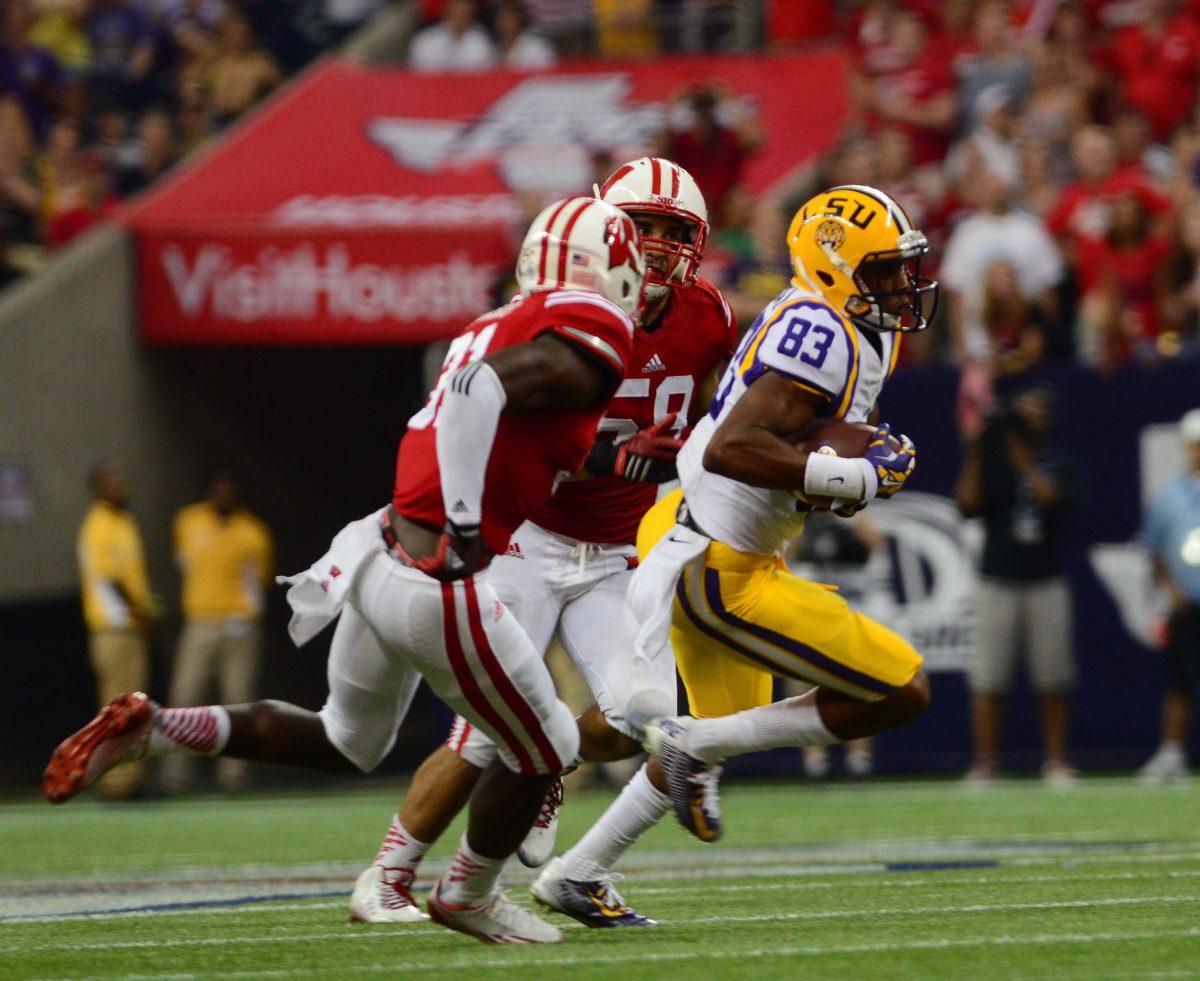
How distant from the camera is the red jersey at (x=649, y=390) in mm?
5902

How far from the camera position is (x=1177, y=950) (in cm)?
442

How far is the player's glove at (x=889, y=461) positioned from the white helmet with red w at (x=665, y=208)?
2.65 feet

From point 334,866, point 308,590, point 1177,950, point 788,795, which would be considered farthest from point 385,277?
point 1177,950

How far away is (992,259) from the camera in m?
11.2

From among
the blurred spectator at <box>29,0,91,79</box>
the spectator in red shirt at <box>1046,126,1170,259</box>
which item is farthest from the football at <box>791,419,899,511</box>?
the blurred spectator at <box>29,0,91,79</box>

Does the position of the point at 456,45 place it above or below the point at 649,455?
below

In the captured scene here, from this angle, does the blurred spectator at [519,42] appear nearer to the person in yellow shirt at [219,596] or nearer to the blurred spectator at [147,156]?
the blurred spectator at [147,156]

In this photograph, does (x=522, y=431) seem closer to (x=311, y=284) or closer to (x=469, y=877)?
(x=469, y=877)

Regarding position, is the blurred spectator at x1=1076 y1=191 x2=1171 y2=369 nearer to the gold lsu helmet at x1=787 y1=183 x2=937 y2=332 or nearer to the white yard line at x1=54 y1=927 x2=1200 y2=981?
the gold lsu helmet at x1=787 y1=183 x2=937 y2=332

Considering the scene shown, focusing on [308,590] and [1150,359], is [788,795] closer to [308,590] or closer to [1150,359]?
[1150,359]

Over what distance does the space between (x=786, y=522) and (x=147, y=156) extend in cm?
1066

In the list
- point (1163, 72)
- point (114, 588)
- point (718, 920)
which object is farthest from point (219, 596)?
point (718, 920)

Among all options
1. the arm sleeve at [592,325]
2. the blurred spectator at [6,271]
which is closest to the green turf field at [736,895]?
the arm sleeve at [592,325]

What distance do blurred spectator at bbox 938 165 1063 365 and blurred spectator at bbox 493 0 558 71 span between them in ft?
15.5
